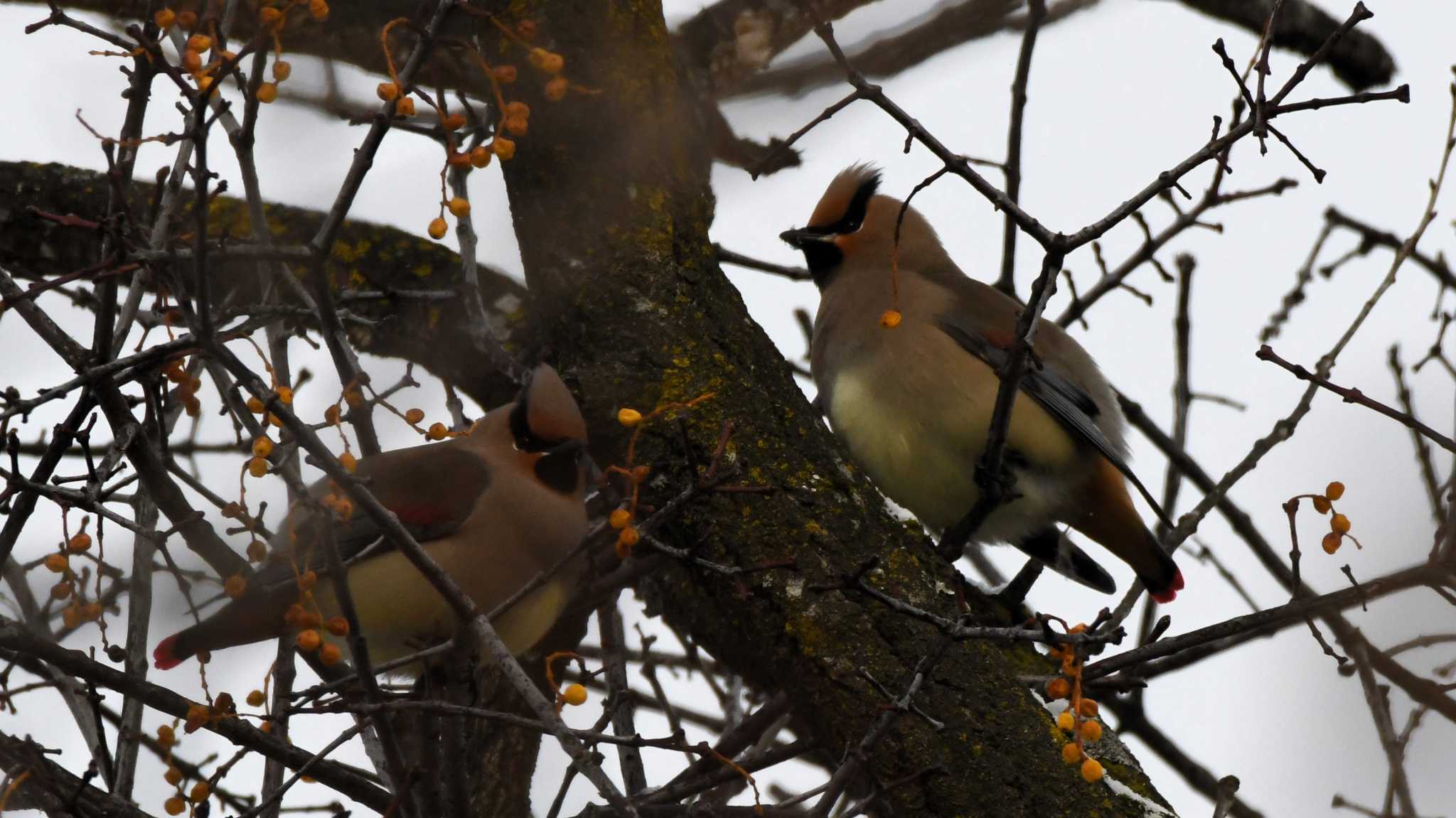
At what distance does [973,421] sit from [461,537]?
163cm

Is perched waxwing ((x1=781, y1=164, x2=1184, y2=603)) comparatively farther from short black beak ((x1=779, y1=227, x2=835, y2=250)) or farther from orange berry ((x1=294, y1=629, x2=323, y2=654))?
A: orange berry ((x1=294, y1=629, x2=323, y2=654))

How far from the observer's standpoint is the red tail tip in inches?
125

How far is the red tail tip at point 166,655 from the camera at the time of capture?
125 inches

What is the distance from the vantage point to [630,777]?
363cm

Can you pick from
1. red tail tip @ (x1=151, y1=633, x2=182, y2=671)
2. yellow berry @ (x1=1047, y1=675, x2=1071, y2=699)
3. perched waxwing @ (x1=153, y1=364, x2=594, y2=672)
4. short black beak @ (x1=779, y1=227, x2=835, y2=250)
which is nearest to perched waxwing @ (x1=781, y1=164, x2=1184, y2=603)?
short black beak @ (x1=779, y1=227, x2=835, y2=250)

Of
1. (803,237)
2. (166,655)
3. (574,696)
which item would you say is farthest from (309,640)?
(803,237)

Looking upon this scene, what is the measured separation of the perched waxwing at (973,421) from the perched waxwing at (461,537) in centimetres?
104

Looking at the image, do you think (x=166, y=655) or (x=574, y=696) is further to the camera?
(x=166, y=655)

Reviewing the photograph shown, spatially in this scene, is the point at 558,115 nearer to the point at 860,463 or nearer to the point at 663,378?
the point at 663,378

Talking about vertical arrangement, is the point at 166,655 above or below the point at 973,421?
below

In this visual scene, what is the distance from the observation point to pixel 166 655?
126 inches

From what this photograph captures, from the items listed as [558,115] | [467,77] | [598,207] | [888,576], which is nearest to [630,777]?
[888,576]

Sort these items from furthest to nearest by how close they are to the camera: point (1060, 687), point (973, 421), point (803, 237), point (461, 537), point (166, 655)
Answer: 1. point (803, 237)
2. point (973, 421)
3. point (461, 537)
4. point (166, 655)
5. point (1060, 687)

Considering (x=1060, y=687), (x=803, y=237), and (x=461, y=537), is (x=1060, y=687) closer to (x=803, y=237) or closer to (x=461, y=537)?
(x=461, y=537)
